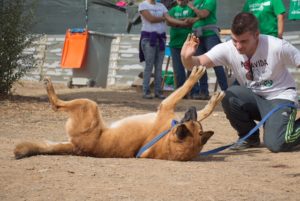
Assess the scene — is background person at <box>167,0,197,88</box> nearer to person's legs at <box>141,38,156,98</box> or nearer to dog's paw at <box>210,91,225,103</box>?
person's legs at <box>141,38,156,98</box>

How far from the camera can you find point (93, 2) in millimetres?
14453

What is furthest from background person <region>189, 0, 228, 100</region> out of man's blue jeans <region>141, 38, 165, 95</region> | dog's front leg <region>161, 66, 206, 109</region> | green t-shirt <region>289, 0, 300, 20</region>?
dog's front leg <region>161, 66, 206, 109</region>

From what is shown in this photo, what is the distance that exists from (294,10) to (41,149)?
7.88 metres

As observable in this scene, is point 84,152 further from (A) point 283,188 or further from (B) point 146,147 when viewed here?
(A) point 283,188

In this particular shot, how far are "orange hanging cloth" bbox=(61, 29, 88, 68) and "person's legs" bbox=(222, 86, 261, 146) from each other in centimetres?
786

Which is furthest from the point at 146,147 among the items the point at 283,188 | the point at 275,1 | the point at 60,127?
the point at 275,1

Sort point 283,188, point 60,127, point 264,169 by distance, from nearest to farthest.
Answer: point 283,188
point 264,169
point 60,127

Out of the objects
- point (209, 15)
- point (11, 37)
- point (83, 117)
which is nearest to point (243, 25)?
point (83, 117)

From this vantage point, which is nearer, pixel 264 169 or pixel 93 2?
pixel 264 169

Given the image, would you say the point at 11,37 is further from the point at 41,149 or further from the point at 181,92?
the point at 41,149

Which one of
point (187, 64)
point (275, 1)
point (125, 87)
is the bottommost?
point (125, 87)

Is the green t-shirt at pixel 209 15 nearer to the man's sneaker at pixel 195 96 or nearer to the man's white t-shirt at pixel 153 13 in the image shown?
the man's white t-shirt at pixel 153 13

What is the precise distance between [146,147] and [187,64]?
3.21 feet

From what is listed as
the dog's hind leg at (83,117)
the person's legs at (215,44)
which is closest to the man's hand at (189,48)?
the dog's hind leg at (83,117)
